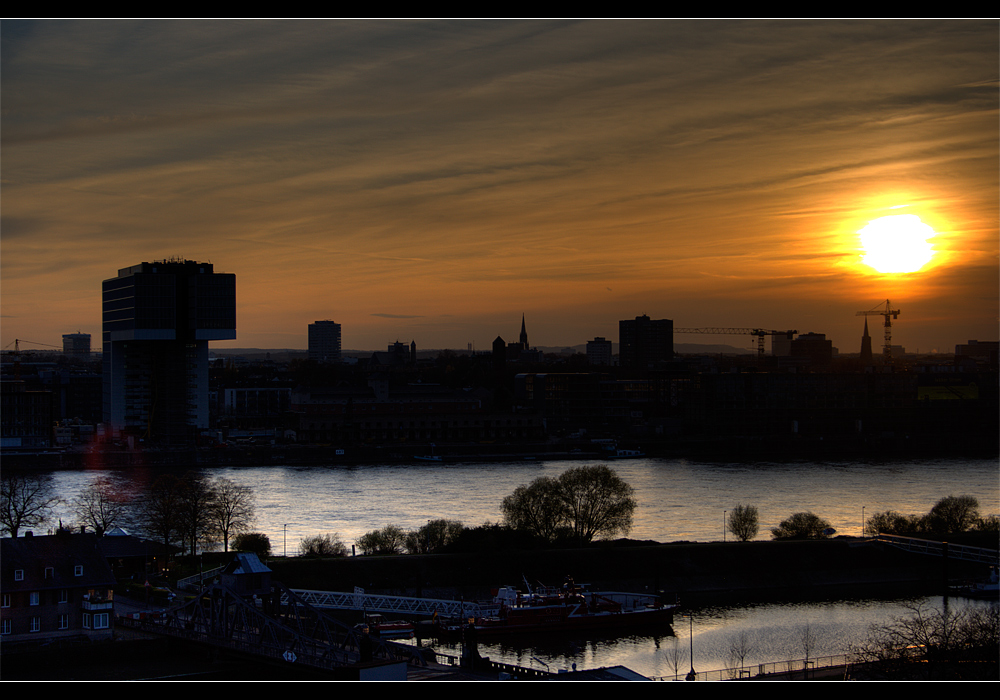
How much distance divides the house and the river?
3.90 m

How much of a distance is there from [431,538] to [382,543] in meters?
0.67

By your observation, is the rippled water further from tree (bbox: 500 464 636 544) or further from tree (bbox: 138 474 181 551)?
tree (bbox: 138 474 181 551)

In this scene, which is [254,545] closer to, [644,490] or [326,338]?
[644,490]

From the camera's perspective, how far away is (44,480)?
2555 centimetres

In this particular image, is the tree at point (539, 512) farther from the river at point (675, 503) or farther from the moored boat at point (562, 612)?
the moored boat at point (562, 612)

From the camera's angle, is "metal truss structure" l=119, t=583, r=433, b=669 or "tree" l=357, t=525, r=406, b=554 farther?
"tree" l=357, t=525, r=406, b=554

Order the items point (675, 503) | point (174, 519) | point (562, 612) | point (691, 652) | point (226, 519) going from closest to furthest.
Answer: point (691, 652), point (562, 612), point (174, 519), point (226, 519), point (675, 503)

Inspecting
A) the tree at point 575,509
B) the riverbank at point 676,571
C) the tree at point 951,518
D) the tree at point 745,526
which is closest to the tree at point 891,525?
the tree at point 951,518

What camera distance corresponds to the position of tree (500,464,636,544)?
14719 mm

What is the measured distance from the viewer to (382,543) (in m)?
13.5

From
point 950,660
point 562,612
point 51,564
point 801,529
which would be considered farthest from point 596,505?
point 950,660

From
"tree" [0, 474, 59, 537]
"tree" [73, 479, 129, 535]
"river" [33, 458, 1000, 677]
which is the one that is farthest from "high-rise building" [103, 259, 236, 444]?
"tree" [0, 474, 59, 537]
